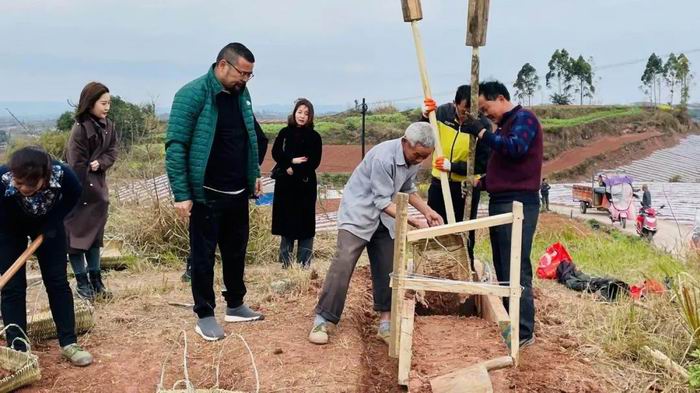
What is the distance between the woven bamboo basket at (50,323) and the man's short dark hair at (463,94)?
283 cm

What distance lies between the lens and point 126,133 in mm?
10234

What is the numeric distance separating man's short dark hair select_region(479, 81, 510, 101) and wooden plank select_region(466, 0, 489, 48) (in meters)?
Answer: 0.50

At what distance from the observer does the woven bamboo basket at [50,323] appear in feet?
13.1

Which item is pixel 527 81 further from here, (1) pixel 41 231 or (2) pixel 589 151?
(1) pixel 41 231

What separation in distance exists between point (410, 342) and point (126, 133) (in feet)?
26.0

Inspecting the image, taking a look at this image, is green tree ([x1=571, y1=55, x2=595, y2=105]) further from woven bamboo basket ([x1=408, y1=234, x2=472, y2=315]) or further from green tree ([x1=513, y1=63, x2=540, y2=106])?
woven bamboo basket ([x1=408, y1=234, x2=472, y2=315])

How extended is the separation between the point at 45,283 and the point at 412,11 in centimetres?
280

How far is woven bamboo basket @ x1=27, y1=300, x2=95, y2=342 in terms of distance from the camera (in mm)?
3982

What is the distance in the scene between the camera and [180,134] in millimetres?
3715

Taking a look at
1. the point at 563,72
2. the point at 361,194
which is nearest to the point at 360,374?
the point at 361,194

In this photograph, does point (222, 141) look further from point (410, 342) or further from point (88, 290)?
point (88, 290)

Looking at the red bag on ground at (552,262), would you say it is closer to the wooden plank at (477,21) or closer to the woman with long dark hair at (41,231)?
the wooden plank at (477,21)

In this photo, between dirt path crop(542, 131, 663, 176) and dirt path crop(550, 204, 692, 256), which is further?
dirt path crop(542, 131, 663, 176)

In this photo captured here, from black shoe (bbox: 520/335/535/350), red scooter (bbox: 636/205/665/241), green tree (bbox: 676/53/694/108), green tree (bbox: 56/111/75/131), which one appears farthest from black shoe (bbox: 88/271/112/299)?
green tree (bbox: 676/53/694/108)
